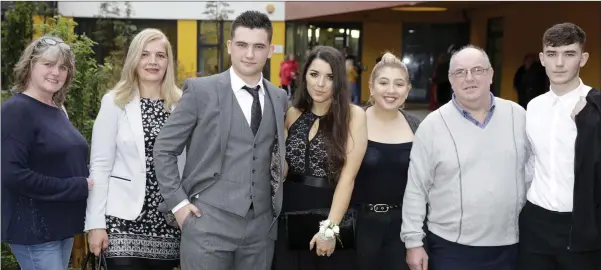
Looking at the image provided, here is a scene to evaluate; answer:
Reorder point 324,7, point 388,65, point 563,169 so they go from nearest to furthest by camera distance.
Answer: point 563,169 < point 388,65 < point 324,7

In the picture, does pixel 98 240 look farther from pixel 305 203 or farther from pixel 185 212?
pixel 305 203

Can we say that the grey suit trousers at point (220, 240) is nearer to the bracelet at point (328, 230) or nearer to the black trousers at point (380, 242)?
the bracelet at point (328, 230)

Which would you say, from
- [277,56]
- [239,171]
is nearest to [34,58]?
[239,171]

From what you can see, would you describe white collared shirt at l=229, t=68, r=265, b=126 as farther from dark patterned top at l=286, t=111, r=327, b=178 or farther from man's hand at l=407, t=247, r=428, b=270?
man's hand at l=407, t=247, r=428, b=270

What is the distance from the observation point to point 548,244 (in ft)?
11.3

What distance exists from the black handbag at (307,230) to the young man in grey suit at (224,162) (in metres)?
0.37

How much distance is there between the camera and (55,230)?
3.66 m

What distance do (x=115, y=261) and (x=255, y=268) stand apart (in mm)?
791

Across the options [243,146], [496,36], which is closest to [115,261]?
[243,146]

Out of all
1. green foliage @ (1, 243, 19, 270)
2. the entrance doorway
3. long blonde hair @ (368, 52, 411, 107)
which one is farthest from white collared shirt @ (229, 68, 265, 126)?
the entrance doorway

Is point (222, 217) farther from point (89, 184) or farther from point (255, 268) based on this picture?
point (89, 184)

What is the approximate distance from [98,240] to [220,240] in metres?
0.72

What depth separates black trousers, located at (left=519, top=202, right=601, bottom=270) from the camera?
11.1 feet

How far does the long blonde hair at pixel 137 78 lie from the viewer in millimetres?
3768
